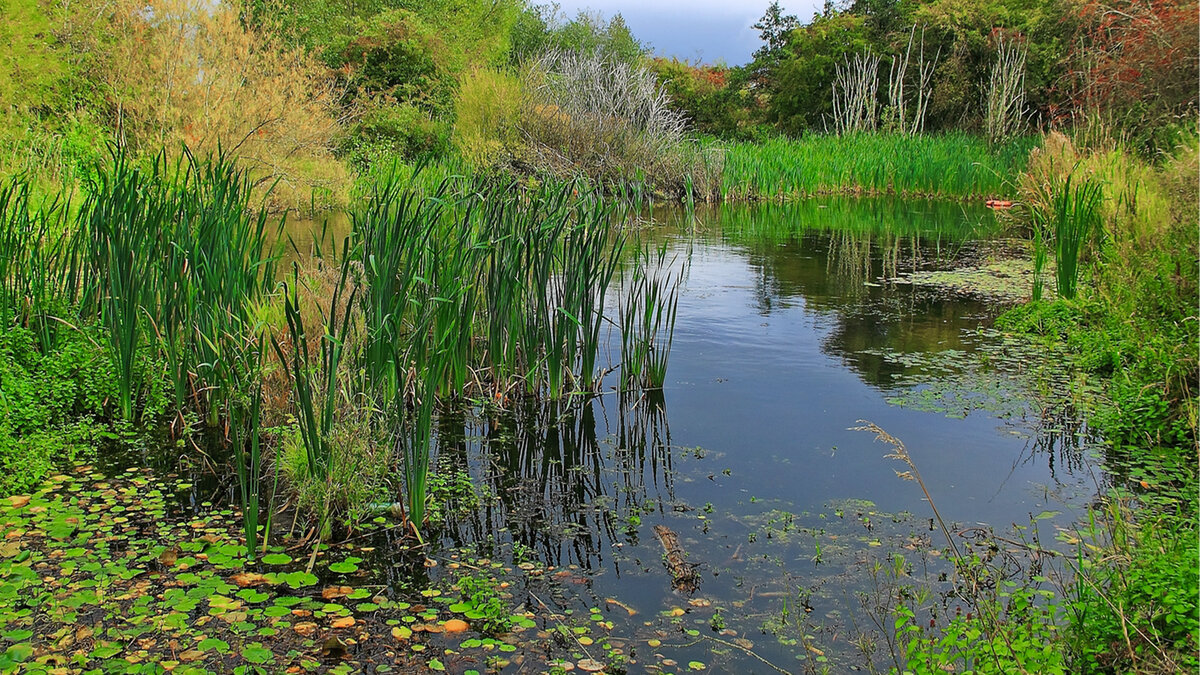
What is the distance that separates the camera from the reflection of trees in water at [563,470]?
11.7 ft

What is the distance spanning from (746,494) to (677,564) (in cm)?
78

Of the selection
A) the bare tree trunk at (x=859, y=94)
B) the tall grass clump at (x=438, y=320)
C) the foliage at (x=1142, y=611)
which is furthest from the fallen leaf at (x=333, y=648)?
the bare tree trunk at (x=859, y=94)

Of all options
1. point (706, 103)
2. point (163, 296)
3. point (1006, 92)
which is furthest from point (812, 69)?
point (163, 296)

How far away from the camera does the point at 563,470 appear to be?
4.34 metres

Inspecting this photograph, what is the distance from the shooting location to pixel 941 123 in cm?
2464

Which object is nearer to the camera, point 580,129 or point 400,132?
point 580,129

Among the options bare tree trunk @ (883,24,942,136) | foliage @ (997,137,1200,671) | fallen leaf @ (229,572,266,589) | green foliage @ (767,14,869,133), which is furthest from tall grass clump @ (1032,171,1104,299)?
green foliage @ (767,14,869,133)

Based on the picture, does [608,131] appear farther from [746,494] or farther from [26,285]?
[746,494]

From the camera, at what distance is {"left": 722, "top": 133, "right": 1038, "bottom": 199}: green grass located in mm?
18305

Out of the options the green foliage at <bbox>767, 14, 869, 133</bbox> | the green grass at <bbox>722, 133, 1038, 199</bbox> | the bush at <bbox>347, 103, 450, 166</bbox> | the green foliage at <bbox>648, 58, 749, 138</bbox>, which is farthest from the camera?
the green foliage at <bbox>648, 58, 749, 138</bbox>

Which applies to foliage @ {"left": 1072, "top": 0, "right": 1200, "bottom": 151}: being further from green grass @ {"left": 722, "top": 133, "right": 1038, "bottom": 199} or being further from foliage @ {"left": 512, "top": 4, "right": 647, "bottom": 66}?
foliage @ {"left": 512, "top": 4, "right": 647, "bottom": 66}

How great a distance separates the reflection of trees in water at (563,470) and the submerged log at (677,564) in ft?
0.66

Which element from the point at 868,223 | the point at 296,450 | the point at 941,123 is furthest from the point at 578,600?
the point at 941,123

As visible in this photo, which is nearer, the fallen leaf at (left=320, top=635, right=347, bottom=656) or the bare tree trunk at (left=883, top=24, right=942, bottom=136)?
the fallen leaf at (left=320, top=635, right=347, bottom=656)
